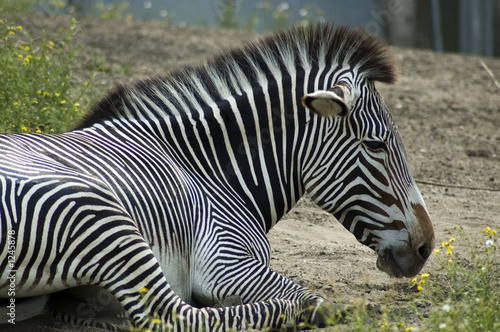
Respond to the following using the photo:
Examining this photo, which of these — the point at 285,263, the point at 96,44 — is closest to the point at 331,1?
the point at 96,44

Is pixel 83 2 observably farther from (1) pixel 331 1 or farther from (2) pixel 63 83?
Answer: (2) pixel 63 83

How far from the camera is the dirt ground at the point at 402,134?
5316 mm

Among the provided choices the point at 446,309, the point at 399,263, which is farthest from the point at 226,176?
the point at 446,309

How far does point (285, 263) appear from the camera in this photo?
543 centimetres

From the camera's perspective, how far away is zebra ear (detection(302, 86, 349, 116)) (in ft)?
13.2

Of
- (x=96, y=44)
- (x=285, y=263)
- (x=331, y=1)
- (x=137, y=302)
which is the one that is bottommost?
(x=285, y=263)

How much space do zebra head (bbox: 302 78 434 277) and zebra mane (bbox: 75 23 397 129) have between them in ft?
0.84

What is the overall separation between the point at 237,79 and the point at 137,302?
1.75m

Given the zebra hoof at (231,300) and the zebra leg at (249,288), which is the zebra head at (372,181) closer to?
the zebra leg at (249,288)

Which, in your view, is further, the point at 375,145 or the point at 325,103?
the point at 375,145

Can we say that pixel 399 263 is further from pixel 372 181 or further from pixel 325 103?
pixel 325 103

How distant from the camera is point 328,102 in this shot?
420cm

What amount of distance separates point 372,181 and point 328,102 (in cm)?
61

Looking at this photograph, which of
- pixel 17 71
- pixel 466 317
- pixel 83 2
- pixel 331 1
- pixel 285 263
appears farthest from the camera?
pixel 331 1
